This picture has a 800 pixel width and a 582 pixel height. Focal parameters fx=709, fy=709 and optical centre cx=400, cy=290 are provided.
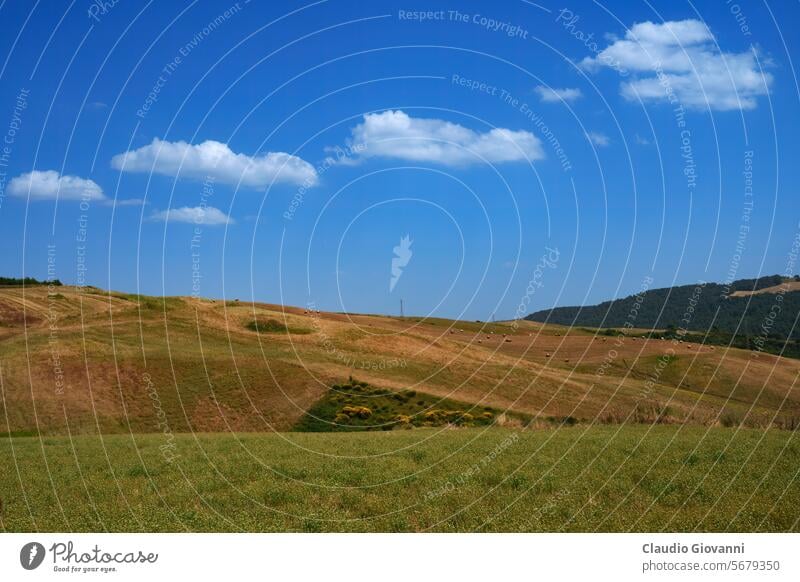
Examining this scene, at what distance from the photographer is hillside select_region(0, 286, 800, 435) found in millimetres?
55500

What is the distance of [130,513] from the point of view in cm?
1738

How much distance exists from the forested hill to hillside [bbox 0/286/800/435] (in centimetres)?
3082

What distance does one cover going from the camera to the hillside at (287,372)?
55500mm

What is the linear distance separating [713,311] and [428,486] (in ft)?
471
